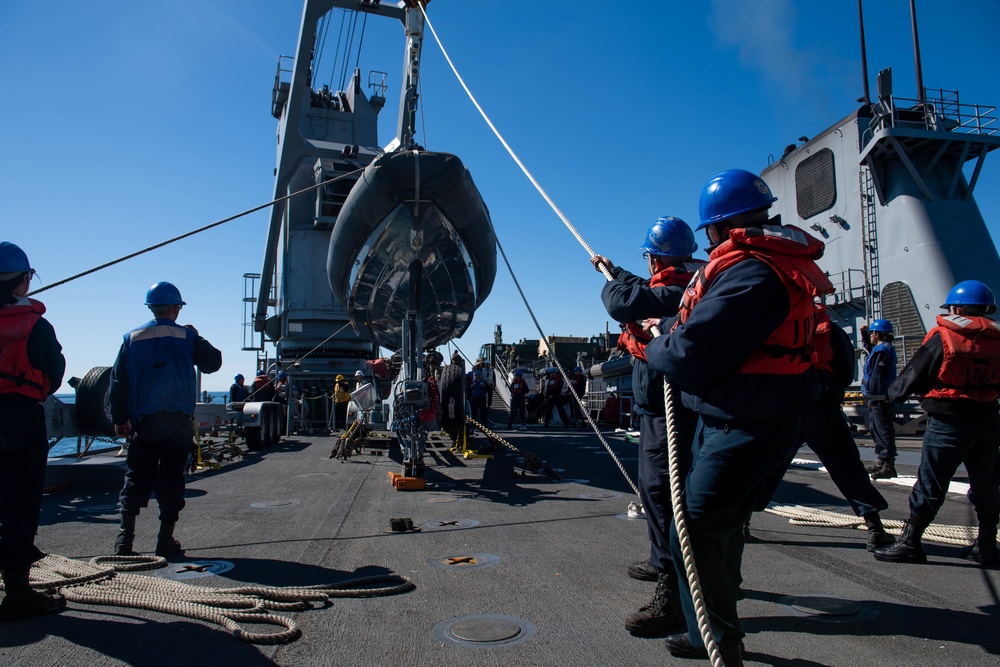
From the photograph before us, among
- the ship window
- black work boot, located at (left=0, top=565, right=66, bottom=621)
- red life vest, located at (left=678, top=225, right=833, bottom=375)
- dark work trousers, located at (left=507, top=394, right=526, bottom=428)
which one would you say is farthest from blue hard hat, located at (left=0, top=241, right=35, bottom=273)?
the ship window

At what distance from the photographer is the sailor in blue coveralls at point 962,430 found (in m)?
3.37

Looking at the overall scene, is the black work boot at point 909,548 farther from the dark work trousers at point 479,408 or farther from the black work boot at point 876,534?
the dark work trousers at point 479,408

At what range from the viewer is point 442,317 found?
9516 mm

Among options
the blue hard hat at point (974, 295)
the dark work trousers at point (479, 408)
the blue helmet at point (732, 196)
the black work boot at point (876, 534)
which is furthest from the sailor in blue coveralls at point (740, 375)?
the dark work trousers at point (479, 408)

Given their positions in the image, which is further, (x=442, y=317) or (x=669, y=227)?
(x=442, y=317)

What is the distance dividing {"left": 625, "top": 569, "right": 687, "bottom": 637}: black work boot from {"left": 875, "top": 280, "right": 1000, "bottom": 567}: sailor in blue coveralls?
1.76 meters

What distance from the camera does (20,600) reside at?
272 centimetres

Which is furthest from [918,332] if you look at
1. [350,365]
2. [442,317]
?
[350,365]

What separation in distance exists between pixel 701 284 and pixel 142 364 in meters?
3.44

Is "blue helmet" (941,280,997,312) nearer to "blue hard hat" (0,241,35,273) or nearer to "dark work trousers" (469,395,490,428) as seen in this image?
"blue hard hat" (0,241,35,273)

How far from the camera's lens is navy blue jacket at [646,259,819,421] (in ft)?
6.26

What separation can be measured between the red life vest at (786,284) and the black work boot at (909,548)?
2150mm

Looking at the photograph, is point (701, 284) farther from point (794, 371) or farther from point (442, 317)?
point (442, 317)

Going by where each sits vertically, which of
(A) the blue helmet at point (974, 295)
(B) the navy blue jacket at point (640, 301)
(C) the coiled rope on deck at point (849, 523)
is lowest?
(C) the coiled rope on deck at point (849, 523)
